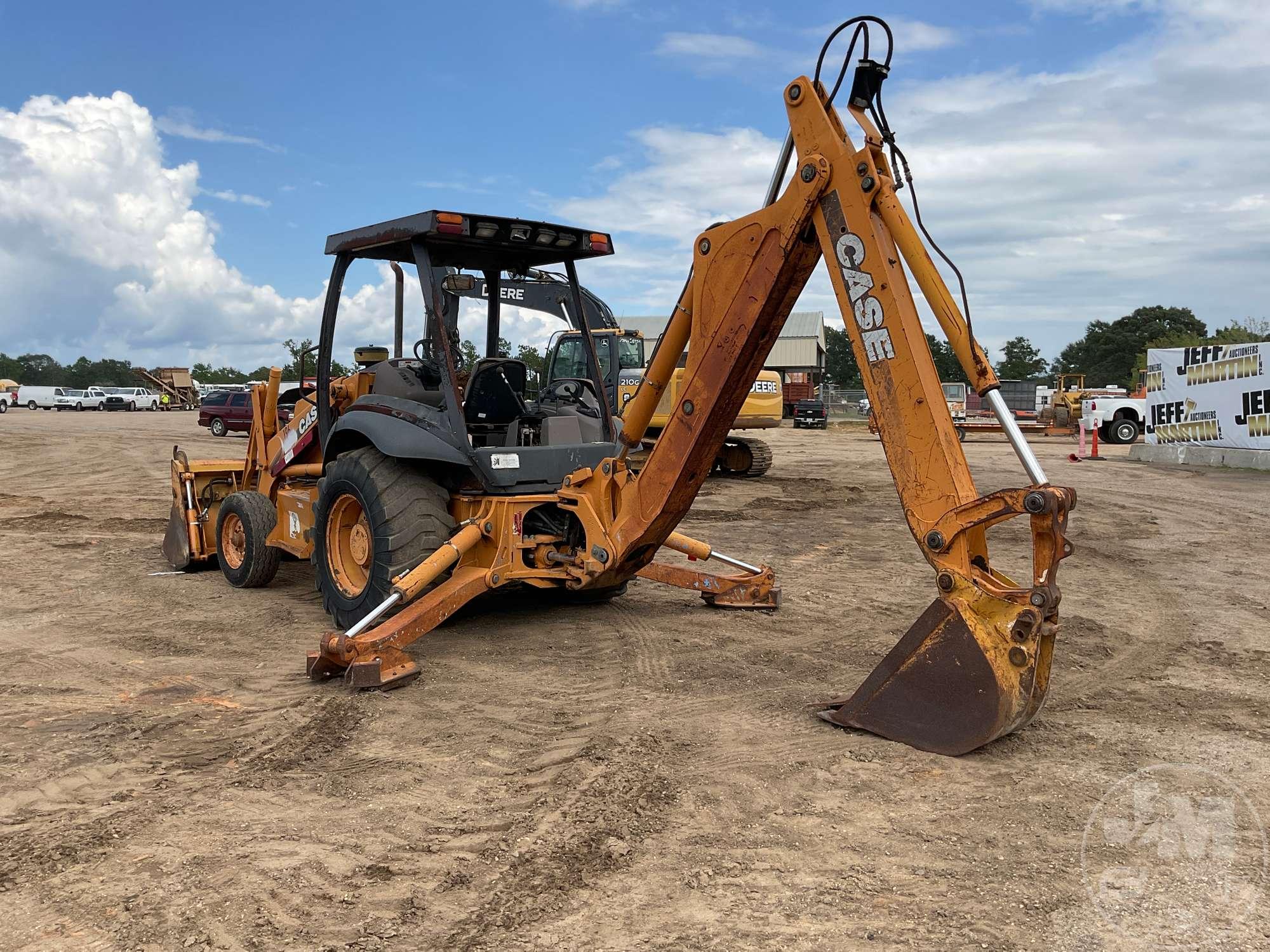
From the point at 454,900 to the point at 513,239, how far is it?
4.24m

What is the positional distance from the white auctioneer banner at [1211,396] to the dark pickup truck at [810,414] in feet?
55.2

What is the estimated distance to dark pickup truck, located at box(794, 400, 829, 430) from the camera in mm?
38656

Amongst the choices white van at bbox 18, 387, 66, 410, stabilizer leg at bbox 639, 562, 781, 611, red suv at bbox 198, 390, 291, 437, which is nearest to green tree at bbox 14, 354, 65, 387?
white van at bbox 18, 387, 66, 410

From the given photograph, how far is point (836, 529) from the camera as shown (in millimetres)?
11359

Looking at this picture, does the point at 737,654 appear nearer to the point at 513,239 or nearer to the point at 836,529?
the point at 513,239

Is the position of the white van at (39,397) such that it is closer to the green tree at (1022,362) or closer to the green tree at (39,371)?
the green tree at (39,371)

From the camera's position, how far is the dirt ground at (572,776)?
2910mm

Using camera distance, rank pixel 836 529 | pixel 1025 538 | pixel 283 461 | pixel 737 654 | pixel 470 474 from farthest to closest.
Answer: pixel 836 529
pixel 1025 538
pixel 283 461
pixel 470 474
pixel 737 654

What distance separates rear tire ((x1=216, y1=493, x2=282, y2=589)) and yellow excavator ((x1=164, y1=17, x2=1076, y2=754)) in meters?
0.02

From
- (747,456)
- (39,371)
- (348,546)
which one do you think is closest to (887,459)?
(348,546)

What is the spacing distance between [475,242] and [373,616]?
2384 mm

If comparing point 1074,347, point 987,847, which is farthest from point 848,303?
point 1074,347

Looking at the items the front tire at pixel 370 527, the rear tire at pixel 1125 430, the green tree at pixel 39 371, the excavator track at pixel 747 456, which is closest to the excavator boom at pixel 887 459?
the front tire at pixel 370 527

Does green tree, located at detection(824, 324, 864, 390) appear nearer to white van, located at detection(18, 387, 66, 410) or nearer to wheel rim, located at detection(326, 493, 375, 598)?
white van, located at detection(18, 387, 66, 410)
